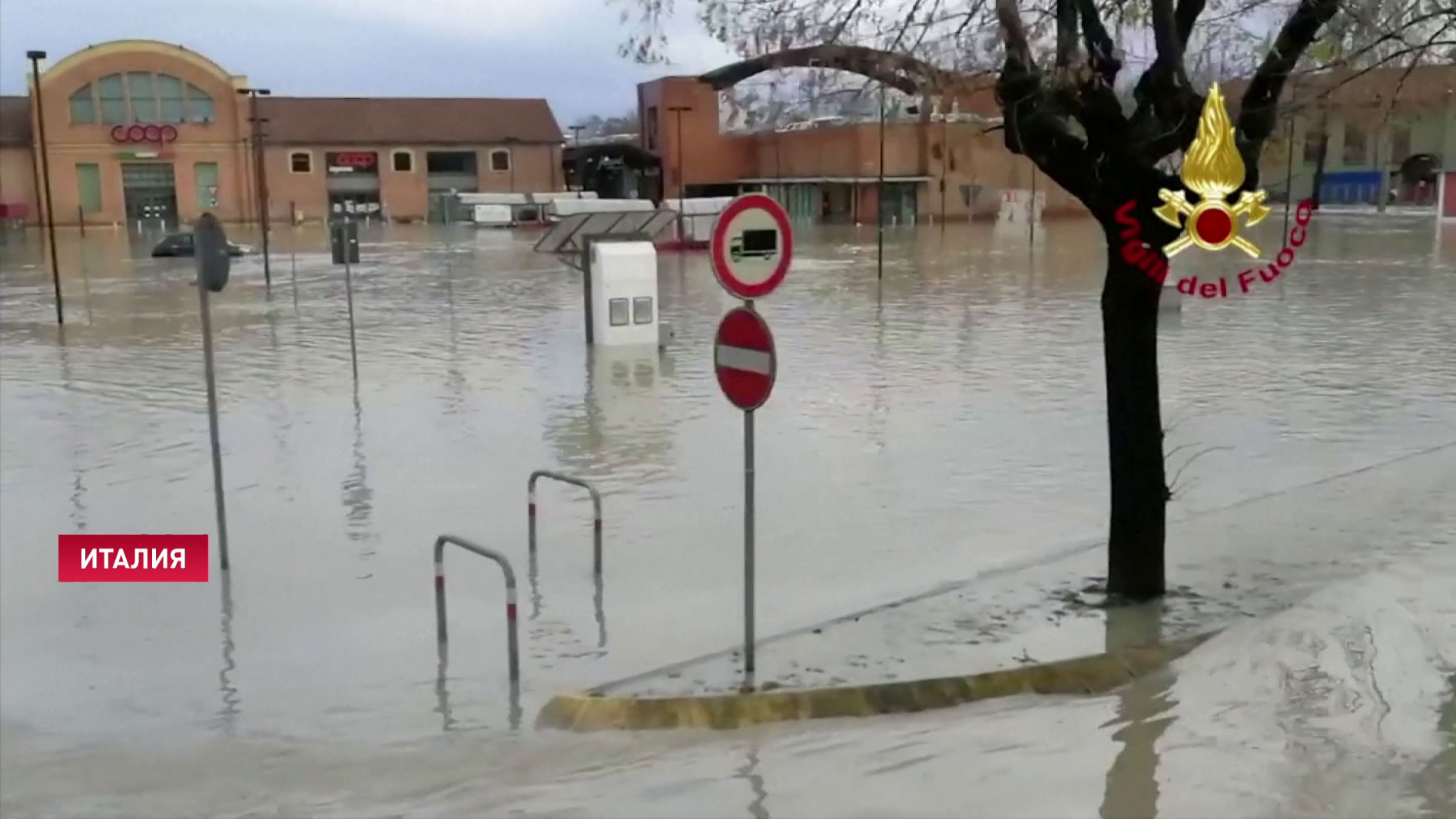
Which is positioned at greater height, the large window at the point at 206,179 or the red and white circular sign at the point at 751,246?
the large window at the point at 206,179

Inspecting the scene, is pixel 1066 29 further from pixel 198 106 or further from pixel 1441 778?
pixel 198 106

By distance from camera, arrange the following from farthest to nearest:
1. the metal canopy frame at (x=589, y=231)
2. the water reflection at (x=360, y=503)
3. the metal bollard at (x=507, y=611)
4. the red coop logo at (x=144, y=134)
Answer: the red coop logo at (x=144, y=134), the metal canopy frame at (x=589, y=231), the water reflection at (x=360, y=503), the metal bollard at (x=507, y=611)

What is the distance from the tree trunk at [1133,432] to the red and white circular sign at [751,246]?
2166mm

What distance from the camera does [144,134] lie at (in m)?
80.8

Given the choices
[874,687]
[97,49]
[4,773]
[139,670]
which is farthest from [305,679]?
[97,49]

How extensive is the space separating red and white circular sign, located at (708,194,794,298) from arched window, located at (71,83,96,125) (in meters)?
82.9

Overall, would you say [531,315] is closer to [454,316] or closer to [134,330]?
[454,316]

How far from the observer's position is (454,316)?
1080 inches

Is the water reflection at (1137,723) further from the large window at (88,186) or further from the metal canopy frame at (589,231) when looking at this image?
the large window at (88,186)

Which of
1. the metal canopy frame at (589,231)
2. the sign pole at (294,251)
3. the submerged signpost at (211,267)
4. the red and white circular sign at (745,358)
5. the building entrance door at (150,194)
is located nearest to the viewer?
the red and white circular sign at (745,358)

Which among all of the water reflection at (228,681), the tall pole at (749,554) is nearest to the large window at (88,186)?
the water reflection at (228,681)

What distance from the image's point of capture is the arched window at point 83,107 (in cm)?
7900

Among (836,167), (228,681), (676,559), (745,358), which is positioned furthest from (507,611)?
(836,167)

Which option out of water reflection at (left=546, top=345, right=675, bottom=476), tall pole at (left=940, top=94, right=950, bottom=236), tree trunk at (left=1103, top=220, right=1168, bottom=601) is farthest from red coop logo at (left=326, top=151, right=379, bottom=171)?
tree trunk at (left=1103, top=220, right=1168, bottom=601)
